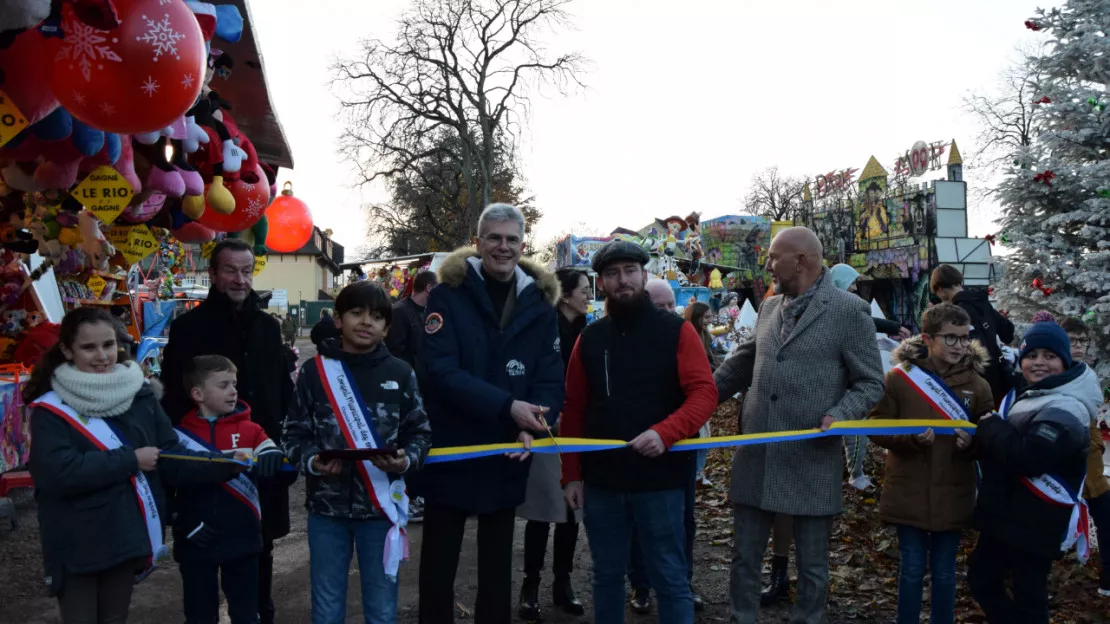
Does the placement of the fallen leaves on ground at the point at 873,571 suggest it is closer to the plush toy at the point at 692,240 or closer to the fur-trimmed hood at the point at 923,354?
the fur-trimmed hood at the point at 923,354

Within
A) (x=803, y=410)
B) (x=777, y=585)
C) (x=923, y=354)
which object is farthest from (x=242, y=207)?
(x=923, y=354)

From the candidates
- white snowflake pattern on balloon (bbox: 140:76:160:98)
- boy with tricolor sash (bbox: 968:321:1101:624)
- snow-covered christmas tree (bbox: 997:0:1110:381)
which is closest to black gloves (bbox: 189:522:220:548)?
white snowflake pattern on balloon (bbox: 140:76:160:98)

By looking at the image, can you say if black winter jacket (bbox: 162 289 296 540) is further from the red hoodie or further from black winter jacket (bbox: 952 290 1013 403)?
black winter jacket (bbox: 952 290 1013 403)

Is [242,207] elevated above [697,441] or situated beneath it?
elevated above

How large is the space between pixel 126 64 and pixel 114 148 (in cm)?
150

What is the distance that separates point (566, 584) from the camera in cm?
505

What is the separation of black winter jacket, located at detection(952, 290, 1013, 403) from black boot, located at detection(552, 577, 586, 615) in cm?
328

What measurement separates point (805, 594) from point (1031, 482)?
43.4 inches

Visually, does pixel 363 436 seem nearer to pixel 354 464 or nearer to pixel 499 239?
pixel 354 464

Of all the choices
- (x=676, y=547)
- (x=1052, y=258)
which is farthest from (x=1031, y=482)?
(x=1052, y=258)

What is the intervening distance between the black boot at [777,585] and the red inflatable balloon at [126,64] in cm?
427

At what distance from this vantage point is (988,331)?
5.96 meters

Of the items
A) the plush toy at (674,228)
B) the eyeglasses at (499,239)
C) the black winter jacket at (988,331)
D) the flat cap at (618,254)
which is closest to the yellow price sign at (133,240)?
the eyeglasses at (499,239)

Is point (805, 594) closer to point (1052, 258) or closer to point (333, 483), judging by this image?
point (333, 483)
